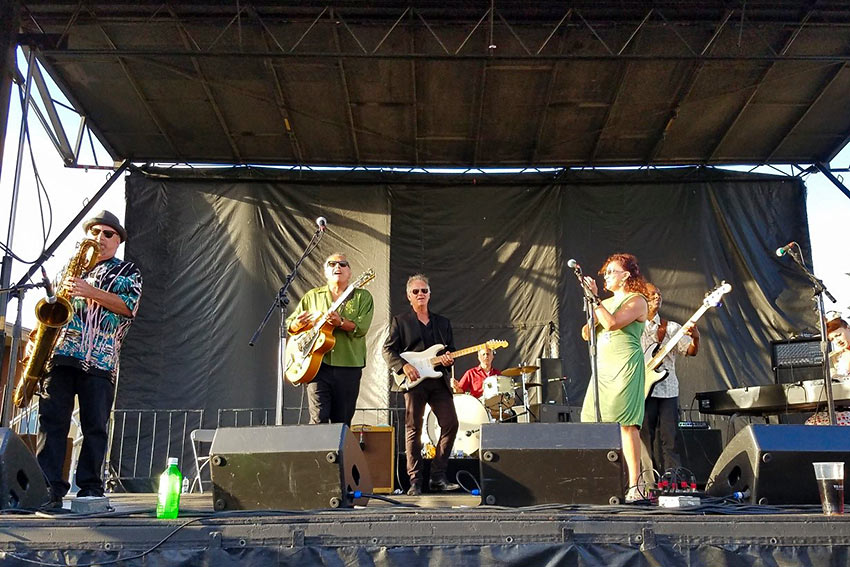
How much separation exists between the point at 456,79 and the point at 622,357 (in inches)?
192

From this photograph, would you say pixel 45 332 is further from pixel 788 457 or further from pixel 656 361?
pixel 656 361

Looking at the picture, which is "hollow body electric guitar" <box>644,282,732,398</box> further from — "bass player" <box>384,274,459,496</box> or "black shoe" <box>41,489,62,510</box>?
"black shoe" <box>41,489,62,510</box>

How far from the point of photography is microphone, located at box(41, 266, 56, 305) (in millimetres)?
3791

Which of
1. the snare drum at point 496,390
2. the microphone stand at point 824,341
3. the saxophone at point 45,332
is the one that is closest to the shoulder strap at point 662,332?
the microphone stand at point 824,341

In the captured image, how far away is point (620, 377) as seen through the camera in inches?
179

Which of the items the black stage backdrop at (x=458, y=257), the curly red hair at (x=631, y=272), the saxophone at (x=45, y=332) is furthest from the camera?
the black stage backdrop at (x=458, y=257)

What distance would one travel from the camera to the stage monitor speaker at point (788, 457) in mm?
3428

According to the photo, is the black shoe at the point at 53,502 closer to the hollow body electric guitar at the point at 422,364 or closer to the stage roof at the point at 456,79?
the hollow body electric guitar at the point at 422,364

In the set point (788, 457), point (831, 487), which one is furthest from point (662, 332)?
point (831, 487)

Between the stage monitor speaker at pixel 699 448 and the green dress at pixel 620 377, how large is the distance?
3.41 meters

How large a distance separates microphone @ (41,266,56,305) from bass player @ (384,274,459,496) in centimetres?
258

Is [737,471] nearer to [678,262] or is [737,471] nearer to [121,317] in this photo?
[121,317]

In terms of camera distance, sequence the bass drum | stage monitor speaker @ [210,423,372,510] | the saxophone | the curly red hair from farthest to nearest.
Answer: the bass drum
the curly red hair
the saxophone
stage monitor speaker @ [210,423,372,510]

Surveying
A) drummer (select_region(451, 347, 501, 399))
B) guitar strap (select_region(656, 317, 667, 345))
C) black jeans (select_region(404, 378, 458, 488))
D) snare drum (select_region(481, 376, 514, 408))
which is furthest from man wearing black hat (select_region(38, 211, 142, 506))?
drummer (select_region(451, 347, 501, 399))
